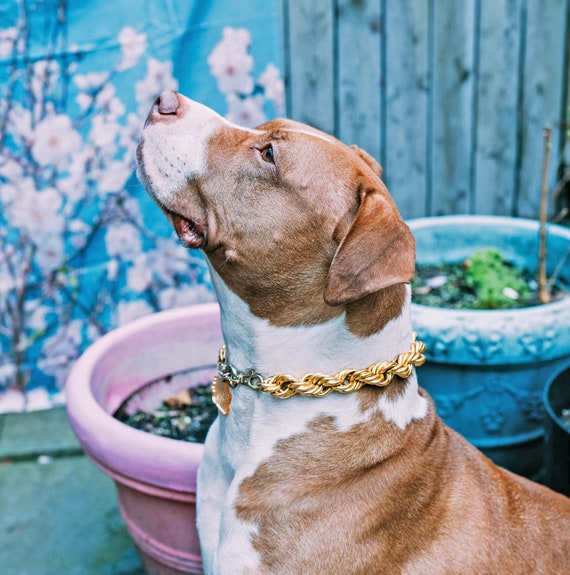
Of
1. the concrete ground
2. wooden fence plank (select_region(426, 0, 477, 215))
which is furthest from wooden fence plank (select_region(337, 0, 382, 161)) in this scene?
the concrete ground

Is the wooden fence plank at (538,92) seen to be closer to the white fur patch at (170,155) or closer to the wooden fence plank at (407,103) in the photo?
the wooden fence plank at (407,103)

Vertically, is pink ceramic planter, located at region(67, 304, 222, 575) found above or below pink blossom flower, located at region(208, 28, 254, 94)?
below

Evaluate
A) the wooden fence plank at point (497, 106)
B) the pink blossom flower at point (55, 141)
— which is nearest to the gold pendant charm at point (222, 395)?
the pink blossom flower at point (55, 141)

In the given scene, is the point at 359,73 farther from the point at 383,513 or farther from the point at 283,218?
the point at 383,513

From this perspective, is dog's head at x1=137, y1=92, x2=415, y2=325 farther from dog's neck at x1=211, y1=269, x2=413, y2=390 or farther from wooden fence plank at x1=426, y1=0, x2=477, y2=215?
wooden fence plank at x1=426, y1=0, x2=477, y2=215

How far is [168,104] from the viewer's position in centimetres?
191

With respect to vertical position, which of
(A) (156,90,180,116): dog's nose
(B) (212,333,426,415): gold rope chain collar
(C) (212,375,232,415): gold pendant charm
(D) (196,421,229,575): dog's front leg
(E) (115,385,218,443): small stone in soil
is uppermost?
(A) (156,90,180,116): dog's nose

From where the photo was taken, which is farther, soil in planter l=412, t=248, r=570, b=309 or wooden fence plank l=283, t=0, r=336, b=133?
wooden fence plank l=283, t=0, r=336, b=133

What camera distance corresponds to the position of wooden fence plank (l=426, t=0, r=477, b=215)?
432cm

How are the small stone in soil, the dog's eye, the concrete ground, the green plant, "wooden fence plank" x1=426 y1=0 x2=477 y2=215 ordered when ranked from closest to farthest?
the dog's eye
the small stone in soil
the concrete ground
the green plant
"wooden fence plank" x1=426 y1=0 x2=477 y2=215

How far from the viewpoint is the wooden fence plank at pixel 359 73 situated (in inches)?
168

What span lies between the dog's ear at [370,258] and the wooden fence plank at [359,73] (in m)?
2.83

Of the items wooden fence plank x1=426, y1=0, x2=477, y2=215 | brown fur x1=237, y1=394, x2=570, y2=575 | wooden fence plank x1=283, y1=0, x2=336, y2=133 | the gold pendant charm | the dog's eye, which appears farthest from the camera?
wooden fence plank x1=426, y1=0, x2=477, y2=215

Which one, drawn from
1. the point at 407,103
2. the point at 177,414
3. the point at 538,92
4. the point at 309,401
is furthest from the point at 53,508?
the point at 538,92
